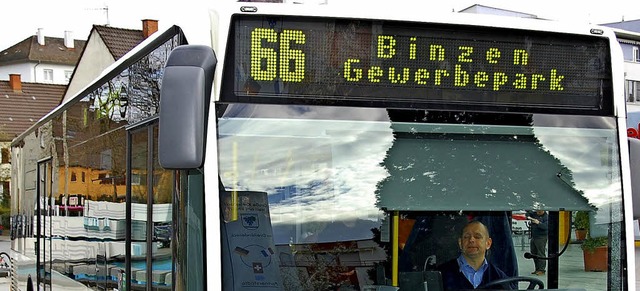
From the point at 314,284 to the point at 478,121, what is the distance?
114 cm

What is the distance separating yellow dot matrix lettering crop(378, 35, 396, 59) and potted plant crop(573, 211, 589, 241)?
124 centimetres

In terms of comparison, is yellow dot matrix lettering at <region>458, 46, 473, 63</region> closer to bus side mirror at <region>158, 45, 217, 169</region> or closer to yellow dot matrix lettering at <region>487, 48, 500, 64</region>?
yellow dot matrix lettering at <region>487, 48, 500, 64</region>

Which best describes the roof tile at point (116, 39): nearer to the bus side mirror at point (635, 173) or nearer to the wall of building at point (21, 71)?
the bus side mirror at point (635, 173)

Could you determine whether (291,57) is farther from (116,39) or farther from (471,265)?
(116,39)

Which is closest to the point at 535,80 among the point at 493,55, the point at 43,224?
the point at 493,55

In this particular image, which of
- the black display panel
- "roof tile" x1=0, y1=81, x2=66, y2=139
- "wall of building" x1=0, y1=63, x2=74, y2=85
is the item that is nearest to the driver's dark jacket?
the black display panel

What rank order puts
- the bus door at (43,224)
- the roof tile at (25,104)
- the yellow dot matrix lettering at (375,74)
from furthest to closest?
the roof tile at (25,104) < the bus door at (43,224) < the yellow dot matrix lettering at (375,74)

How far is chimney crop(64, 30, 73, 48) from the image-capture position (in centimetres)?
10044

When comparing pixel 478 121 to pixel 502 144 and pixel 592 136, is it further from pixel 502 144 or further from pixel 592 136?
pixel 592 136

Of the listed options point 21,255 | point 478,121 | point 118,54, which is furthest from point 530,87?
point 118,54

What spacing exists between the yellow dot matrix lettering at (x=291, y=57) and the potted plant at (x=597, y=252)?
1.67 meters

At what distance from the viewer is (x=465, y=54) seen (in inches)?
183

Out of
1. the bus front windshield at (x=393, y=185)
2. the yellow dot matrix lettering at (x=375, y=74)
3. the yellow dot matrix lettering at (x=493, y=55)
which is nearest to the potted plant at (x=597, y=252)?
the bus front windshield at (x=393, y=185)

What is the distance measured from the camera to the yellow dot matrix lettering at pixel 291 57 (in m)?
4.41
